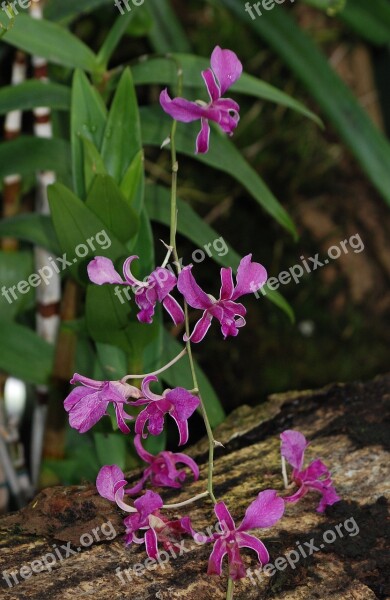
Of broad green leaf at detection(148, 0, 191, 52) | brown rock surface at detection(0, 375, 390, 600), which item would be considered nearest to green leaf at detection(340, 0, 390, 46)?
broad green leaf at detection(148, 0, 191, 52)

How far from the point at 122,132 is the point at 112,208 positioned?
0.30 feet

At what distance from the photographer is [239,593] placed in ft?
2.02

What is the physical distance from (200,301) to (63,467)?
436 mm

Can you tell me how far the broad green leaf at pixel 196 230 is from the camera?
84 cm

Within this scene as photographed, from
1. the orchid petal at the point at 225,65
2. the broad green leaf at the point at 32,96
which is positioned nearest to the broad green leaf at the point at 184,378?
the broad green leaf at the point at 32,96

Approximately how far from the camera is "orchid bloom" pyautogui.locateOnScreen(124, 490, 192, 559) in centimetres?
59

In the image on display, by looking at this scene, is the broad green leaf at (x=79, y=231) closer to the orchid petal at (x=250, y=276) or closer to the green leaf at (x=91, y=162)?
the green leaf at (x=91, y=162)

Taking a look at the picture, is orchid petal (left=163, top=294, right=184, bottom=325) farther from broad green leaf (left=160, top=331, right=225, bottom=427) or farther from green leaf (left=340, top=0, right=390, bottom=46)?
green leaf (left=340, top=0, right=390, bottom=46)

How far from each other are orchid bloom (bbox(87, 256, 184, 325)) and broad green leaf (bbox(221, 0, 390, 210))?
2.12 feet

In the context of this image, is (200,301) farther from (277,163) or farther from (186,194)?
(277,163)

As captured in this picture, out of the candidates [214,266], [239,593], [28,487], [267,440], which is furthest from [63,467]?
[214,266]

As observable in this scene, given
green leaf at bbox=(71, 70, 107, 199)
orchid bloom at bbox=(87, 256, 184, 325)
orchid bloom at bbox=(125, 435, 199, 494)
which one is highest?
green leaf at bbox=(71, 70, 107, 199)

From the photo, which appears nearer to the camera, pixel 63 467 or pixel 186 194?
pixel 63 467

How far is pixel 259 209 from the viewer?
1608mm
